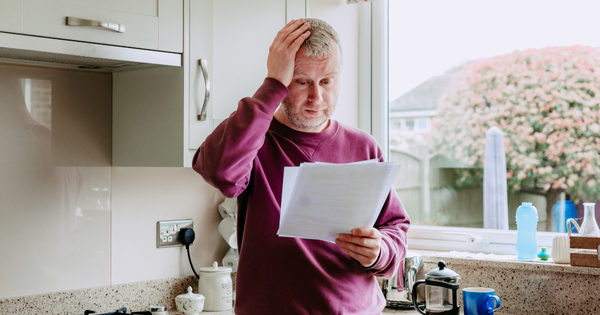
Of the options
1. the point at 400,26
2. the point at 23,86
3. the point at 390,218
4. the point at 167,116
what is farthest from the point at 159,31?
the point at 400,26

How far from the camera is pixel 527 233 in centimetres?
204

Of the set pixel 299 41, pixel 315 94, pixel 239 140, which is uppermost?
pixel 299 41

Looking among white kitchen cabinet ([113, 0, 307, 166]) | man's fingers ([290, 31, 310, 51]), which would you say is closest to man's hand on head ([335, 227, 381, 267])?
man's fingers ([290, 31, 310, 51])

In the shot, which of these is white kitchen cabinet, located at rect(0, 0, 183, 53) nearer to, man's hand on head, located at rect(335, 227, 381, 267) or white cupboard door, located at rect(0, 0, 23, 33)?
white cupboard door, located at rect(0, 0, 23, 33)

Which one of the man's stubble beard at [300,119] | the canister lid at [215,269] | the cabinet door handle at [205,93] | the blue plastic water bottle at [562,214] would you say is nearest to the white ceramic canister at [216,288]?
the canister lid at [215,269]

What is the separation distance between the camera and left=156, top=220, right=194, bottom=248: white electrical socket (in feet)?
6.68

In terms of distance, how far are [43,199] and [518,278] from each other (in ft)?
5.38

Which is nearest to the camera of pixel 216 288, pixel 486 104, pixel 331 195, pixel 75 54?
pixel 331 195

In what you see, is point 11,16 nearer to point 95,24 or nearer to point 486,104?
point 95,24

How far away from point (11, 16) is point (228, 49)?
2.18 feet

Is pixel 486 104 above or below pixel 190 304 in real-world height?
above

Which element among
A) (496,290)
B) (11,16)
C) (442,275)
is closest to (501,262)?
(496,290)

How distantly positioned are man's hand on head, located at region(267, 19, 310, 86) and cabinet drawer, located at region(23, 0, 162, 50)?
57cm

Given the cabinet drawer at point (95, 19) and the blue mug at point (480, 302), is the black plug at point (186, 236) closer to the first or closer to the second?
the cabinet drawer at point (95, 19)
